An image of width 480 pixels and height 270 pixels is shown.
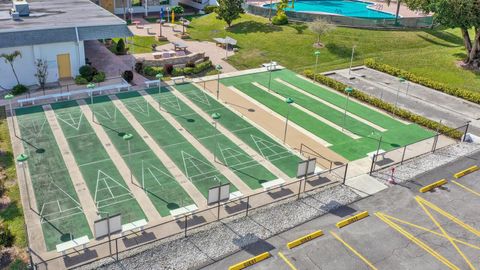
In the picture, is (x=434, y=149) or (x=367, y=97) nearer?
(x=434, y=149)

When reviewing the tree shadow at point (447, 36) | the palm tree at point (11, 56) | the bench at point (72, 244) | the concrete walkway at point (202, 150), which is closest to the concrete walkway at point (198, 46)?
the concrete walkway at point (202, 150)

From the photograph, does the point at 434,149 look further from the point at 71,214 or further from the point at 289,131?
the point at 71,214

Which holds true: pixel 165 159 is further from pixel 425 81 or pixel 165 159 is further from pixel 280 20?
pixel 280 20

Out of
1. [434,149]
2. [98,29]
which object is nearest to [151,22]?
[98,29]

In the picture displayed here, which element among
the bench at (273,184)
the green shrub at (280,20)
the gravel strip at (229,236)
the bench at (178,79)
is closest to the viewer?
the gravel strip at (229,236)

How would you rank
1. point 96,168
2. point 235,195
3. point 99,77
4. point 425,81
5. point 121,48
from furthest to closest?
point 121,48 < point 425,81 < point 99,77 < point 96,168 < point 235,195

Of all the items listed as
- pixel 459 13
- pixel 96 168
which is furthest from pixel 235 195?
pixel 459 13

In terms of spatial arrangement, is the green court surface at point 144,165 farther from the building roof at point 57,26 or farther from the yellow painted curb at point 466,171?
the yellow painted curb at point 466,171
